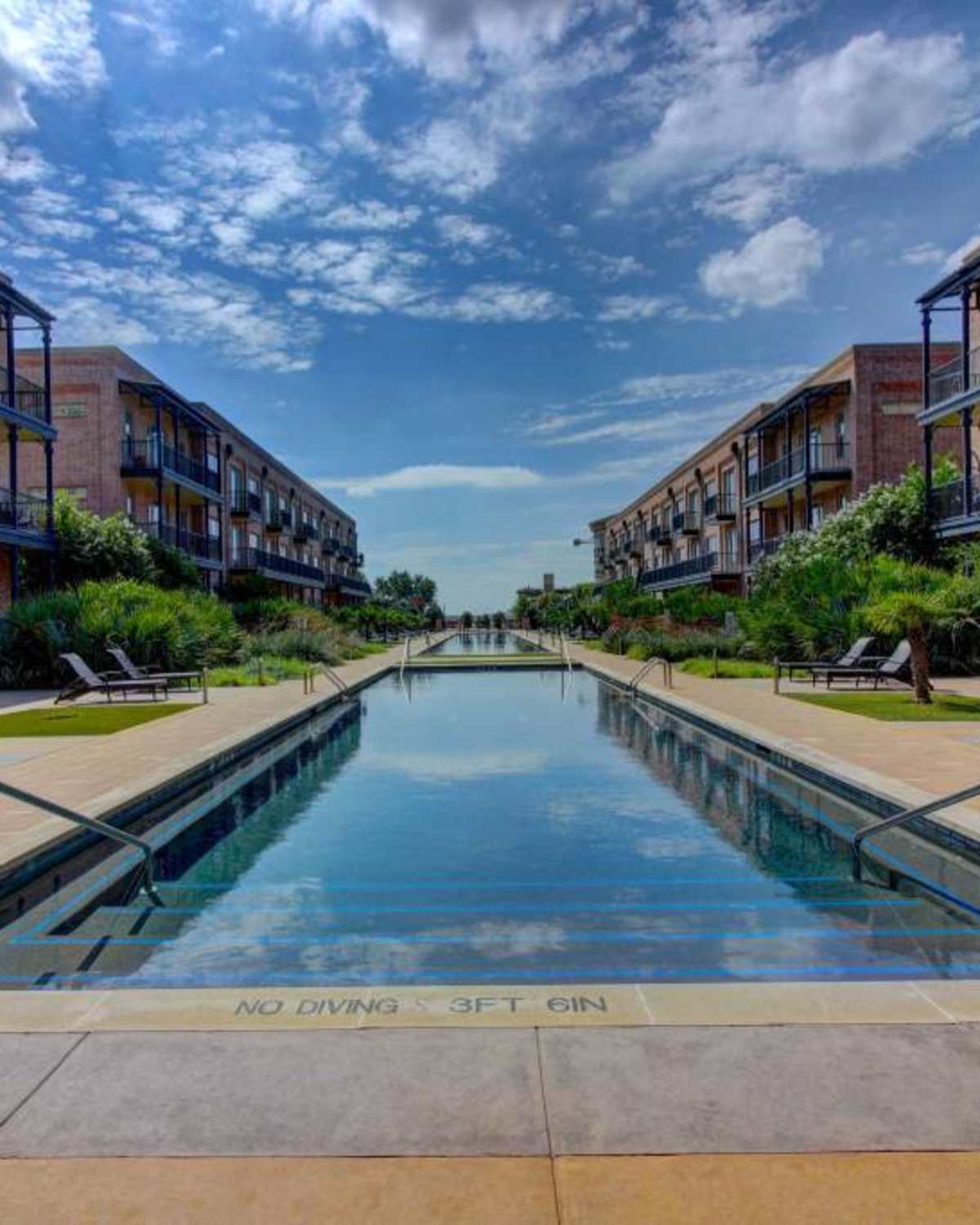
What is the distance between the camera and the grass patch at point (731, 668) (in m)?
20.3

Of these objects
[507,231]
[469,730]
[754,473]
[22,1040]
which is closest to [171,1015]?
[22,1040]

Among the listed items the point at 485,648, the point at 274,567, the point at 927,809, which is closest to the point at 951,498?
the point at 485,648

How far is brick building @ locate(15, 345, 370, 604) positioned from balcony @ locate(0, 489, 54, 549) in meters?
4.26

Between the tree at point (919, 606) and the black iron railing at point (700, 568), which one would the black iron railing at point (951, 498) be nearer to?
the tree at point (919, 606)

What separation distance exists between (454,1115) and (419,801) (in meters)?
5.45

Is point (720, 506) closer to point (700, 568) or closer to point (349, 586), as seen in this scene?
point (700, 568)

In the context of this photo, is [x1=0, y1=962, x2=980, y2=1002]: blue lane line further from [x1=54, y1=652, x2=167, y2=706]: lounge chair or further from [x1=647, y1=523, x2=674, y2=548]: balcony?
[x1=647, y1=523, x2=674, y2=548]: balcony

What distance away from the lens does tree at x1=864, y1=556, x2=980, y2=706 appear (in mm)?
13086

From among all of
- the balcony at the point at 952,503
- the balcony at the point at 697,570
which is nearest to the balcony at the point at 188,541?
the balcony at the point at 697,570

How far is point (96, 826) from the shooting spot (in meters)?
5.20

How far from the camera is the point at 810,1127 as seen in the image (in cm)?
258

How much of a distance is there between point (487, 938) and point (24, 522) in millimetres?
22601

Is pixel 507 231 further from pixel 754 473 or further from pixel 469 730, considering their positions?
pixel 754 473

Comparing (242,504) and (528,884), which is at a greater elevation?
(242,504)
